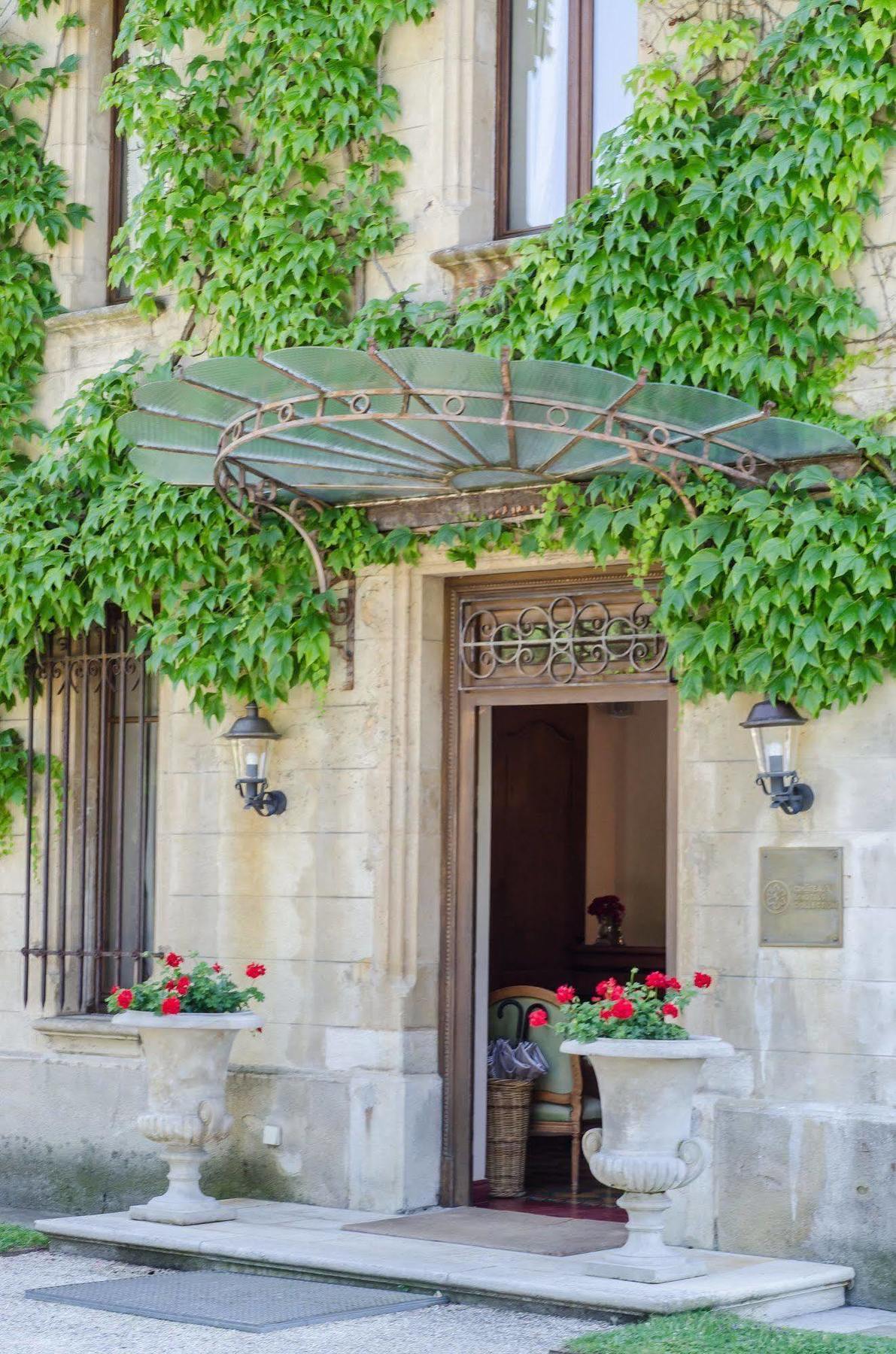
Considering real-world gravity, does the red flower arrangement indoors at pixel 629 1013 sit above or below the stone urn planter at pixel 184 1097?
above

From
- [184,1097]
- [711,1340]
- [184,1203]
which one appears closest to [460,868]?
[184,1097]

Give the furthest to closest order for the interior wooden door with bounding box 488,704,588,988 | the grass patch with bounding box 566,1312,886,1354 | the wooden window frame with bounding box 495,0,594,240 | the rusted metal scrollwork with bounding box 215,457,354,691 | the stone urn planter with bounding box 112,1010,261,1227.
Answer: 1. the interior wooden door with bounding box 488,704,588,988
2. the wooden window frame with bounding box 495,0,594,240
3. the rusted metal scrollwork with bounding box 215,457,354,691
4. the stone urn planter with bounding box 112,1010,261,1227
5. the grass patch with bounding box 566,1312,886,1354

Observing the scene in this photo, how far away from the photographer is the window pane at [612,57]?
9070 mm

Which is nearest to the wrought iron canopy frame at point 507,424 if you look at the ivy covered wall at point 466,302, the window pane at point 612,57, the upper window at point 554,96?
the ivy covered wall at point 466,302

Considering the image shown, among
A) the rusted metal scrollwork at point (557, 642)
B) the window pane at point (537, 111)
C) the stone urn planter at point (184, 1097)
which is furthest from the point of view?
the window pane at point (537, 111)

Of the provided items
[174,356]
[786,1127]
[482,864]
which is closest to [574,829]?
[482,864]

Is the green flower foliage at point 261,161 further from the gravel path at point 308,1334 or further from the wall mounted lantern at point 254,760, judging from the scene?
the gravel path at point 308,1334

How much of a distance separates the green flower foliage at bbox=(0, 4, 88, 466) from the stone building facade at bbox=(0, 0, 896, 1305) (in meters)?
0.12

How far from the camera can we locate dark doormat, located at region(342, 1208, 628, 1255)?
26.8 ft

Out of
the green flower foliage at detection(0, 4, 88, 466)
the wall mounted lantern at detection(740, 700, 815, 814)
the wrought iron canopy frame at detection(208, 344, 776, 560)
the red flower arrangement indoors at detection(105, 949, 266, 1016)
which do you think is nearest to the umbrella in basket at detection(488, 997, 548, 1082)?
the red flower arrangement indoors at detection(105, 949, 266, 1016)

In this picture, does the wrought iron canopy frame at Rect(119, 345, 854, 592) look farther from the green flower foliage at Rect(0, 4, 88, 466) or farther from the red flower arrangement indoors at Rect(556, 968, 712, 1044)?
the green flower foliage at Rect(0, 4, 88, 466)

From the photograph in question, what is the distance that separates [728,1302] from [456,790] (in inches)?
121

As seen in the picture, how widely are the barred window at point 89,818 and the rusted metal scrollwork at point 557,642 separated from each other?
2079mm

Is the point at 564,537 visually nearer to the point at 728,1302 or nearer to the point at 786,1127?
the point at 786,1127
